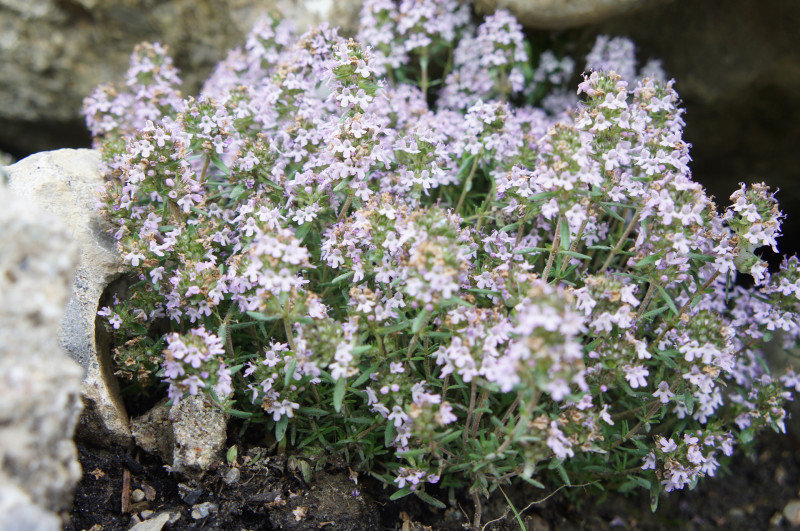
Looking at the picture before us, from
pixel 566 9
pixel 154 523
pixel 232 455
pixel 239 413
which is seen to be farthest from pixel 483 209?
pixel 154 523

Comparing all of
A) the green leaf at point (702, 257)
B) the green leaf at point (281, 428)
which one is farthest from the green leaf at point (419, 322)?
the green leaf at point (702, 257)

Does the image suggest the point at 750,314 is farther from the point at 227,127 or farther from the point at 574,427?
the point at 227,127

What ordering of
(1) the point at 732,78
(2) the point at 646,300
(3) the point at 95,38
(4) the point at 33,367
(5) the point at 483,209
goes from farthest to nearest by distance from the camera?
1. (3) the point at 95,38
2. (1) the point at 732,78
3. (5) the point at 483,209
4. (2) the point at 646,300
5. (4) the point at 33,367

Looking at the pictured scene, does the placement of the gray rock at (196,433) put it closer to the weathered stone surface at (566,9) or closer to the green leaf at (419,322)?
the green leaf at (419,322)

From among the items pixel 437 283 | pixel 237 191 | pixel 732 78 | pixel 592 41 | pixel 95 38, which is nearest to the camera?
pixel 437 283

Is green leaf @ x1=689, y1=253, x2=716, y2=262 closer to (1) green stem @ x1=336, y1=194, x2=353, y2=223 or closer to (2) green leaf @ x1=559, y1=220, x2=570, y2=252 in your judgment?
(2) green leaf @ x1=559, y1=220, x2=570, y2=252

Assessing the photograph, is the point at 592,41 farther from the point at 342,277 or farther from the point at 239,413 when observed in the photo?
the point at 239,413
